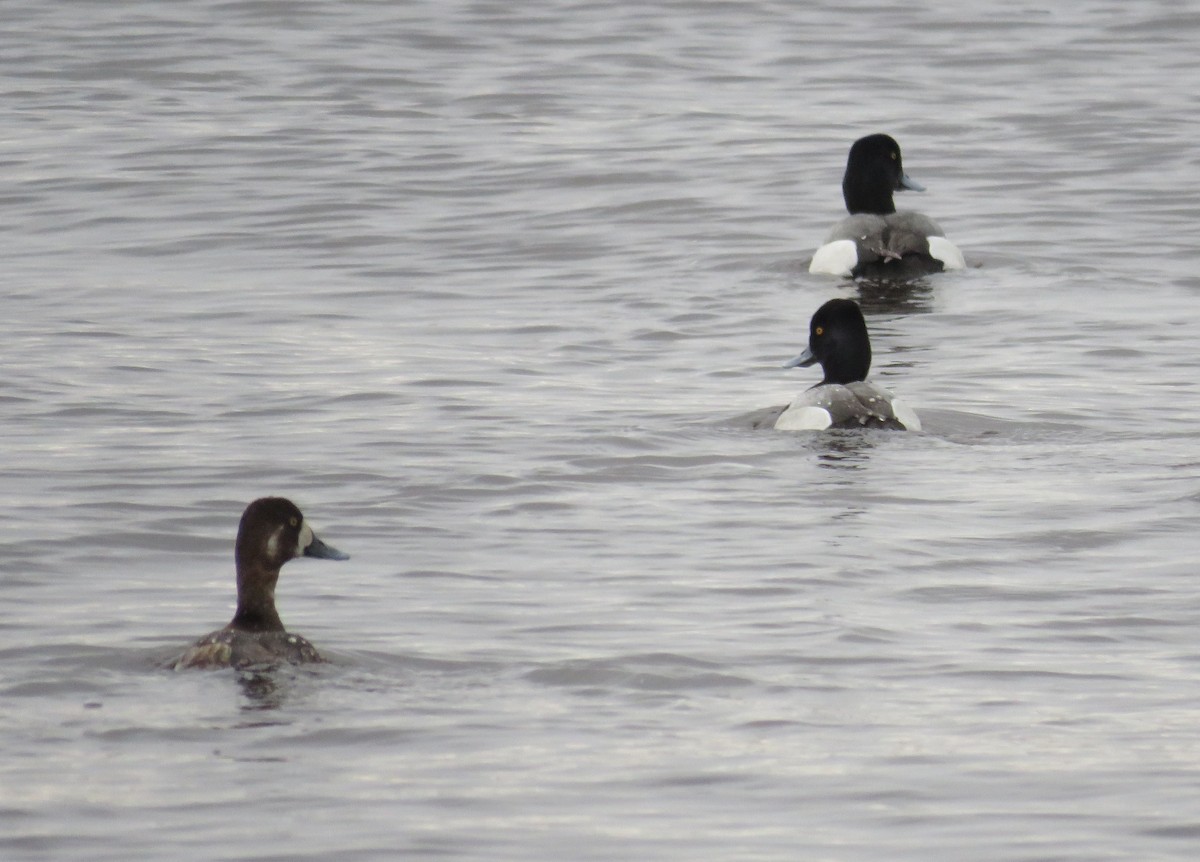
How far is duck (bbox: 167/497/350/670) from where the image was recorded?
7703mm

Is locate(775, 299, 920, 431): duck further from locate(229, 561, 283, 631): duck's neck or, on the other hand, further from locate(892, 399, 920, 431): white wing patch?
locate(229, 561, 283, 631): duck's neck

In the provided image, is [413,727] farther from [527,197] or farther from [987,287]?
[527,197]

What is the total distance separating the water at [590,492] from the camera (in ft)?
22.0

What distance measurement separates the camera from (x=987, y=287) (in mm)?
16797

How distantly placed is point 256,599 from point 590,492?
302 centimetres

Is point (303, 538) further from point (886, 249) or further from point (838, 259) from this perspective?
point (886, 249)

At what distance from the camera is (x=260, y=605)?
7.89 m

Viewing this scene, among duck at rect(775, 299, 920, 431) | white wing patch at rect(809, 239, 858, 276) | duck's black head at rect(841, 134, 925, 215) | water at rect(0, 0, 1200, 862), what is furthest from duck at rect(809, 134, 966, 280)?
duck at rect(775, 299, 920, 431)

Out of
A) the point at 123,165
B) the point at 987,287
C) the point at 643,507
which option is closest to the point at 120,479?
the point at 643,507

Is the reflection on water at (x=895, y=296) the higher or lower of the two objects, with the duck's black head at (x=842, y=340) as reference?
lower

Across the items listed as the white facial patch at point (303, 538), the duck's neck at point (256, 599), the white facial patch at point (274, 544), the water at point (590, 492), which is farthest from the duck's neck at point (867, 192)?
the duck's neck at point (256, 599)

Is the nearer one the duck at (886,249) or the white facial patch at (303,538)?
the white facial patch at (303,538)

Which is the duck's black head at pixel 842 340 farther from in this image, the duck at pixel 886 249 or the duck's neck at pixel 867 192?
the duck's neck at pixel 867 192

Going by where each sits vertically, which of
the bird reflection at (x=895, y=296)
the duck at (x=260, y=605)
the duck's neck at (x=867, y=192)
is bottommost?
the bird reflection at (x=895, y=296)
